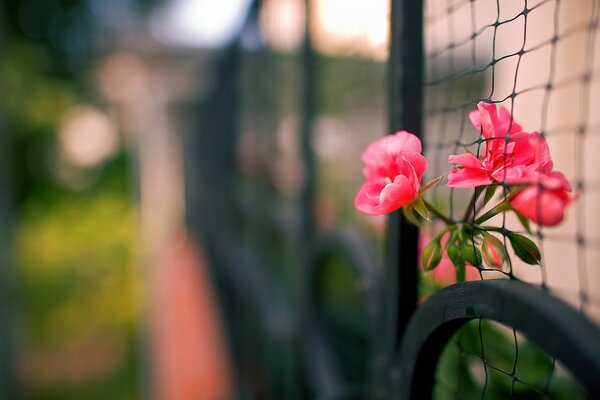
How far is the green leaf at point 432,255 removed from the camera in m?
0.41

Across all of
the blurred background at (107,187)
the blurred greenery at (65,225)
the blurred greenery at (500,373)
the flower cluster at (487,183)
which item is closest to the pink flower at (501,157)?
the flower cluster at (487,183)

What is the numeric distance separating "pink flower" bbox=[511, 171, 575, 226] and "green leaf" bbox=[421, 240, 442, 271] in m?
0.11

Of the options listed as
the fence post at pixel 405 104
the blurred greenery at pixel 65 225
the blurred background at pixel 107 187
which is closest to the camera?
the fence post at pixel 405 104

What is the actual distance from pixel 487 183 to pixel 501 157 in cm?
3

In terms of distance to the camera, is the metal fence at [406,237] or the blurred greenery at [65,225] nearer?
the metal fence at [406,237]

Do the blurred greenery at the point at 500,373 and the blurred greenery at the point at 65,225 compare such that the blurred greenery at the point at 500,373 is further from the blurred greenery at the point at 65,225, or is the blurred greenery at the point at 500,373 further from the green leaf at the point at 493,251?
the blurred greenery at the point at 65,225

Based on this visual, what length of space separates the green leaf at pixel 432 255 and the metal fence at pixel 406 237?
0.03 meters

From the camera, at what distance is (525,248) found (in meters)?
0.34

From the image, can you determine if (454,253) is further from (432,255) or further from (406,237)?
(406,237)

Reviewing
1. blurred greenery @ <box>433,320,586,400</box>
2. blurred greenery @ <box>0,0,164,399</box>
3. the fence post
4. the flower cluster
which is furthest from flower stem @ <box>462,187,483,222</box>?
blurred greenery @ <box>0,0,164,399</box>

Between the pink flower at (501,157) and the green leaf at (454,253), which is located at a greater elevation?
the pink flower at (501,157)

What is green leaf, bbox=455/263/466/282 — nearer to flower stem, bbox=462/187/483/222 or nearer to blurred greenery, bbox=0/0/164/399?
flower stem, bbox=462/187/483/222

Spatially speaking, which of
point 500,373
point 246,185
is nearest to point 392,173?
point 500,373

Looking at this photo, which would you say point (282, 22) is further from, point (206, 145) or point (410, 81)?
point (206, 145)
